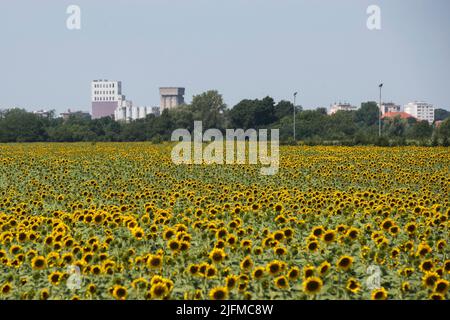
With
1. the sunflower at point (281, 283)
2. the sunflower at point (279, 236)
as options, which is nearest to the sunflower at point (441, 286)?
the sunflower at point (281, 283)

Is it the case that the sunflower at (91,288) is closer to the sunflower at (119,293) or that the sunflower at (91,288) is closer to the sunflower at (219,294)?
the sunflower at (119,293)

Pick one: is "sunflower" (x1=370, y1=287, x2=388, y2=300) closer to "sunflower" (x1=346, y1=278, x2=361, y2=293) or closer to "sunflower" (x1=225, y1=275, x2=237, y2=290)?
"sunflower" (x1=346, y1=278, x2=361, y2=293)

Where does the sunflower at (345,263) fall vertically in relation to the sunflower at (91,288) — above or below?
above

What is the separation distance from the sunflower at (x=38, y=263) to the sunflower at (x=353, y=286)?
8.93ft

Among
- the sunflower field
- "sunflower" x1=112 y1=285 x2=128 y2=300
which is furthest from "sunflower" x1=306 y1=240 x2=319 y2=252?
"sunflower" x1=112 y1=285 x2=128 y2=300

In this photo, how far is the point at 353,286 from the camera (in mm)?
6520

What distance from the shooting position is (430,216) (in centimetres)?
955

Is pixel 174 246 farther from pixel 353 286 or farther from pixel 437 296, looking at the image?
pixel 437 296

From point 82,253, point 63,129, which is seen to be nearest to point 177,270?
point 82,253

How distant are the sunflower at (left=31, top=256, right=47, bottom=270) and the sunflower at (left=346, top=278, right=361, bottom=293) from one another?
2721 millimetres

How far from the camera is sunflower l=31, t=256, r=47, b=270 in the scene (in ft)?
23.3

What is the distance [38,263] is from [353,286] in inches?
111

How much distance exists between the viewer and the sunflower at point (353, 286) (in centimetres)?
643
